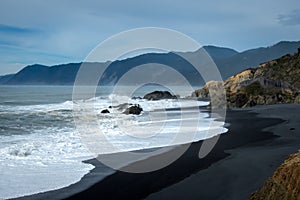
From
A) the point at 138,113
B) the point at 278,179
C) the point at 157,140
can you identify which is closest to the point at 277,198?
the point at 278,179

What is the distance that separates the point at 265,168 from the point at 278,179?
504 cm

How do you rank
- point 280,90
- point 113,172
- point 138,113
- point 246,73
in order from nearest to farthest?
point 113,172
point 138,113
point 280,90
point 246,73

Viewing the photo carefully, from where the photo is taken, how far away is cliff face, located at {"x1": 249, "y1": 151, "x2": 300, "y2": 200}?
468 cm

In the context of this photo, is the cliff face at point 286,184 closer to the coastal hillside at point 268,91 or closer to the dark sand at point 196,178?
the dark sand at point 196,178

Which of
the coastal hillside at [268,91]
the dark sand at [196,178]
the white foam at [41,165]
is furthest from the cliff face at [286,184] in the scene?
the coastal hillside at [268,91]

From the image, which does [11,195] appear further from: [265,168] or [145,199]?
[265,168]

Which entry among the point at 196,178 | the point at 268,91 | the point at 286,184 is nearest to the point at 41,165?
the point at 196,178

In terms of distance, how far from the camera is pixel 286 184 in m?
4.84

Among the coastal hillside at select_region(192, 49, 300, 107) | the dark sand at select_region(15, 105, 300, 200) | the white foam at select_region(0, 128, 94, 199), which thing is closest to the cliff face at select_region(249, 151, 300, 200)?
the dark sand at select_region(15, 105, 300, 200)

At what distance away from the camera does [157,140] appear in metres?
16.6

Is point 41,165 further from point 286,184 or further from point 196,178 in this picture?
point 286,184

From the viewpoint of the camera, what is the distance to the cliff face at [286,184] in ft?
15.3

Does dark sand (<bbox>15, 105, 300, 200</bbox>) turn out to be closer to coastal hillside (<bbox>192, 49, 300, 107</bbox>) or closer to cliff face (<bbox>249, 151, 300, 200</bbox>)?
cliff face (<bbox>249, 151, 300, 200</bbox>)

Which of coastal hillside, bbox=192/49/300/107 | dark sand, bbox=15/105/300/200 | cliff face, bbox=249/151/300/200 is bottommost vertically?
dark sand, bbox=15/105/300/200
